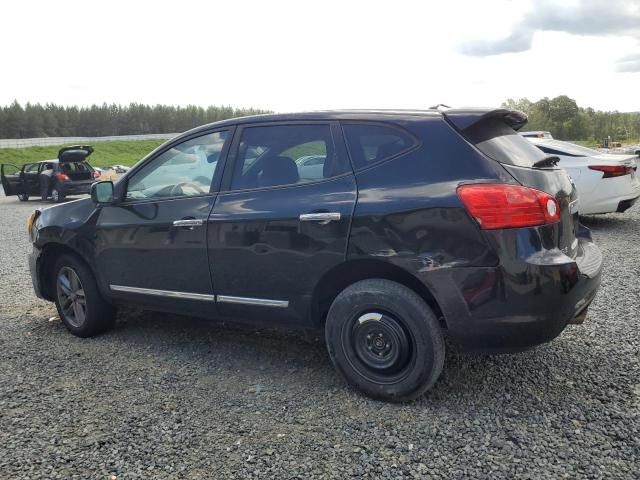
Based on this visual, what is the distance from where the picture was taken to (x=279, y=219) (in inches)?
139

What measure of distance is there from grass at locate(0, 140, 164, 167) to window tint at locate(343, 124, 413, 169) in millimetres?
54488

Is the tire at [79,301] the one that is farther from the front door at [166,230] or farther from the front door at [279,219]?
the front door at [279,219]

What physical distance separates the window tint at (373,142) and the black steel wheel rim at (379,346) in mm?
912

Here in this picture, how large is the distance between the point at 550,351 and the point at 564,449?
1338mm

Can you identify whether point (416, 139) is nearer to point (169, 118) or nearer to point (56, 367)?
point (56, 367)

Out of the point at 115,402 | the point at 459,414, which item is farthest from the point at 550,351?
the point at 115,402

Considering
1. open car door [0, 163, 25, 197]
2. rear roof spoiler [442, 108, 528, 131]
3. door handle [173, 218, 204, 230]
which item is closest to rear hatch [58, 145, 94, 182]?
open car door [0, 163, 25, 197]

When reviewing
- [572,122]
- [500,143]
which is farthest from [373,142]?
[572,122]

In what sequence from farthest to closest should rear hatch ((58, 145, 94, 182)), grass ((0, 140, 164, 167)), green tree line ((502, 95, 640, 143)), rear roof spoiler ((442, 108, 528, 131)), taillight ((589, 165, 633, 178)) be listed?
green tree line ((502, 95, 640, 143)), grass ((0, 140, 164, 167)), rear hatch ((58, 145, 94, 182)), taillight ((589, 165, 633, 178)), rear roof spoiler ((442, 108, 528, 131))

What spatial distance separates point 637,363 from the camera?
371 centimetres

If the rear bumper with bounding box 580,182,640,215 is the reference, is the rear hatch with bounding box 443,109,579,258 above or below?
above

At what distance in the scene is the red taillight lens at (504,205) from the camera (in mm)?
2922

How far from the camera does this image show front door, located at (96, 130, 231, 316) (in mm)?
3971

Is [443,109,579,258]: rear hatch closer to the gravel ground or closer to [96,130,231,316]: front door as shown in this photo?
the gravel ground
